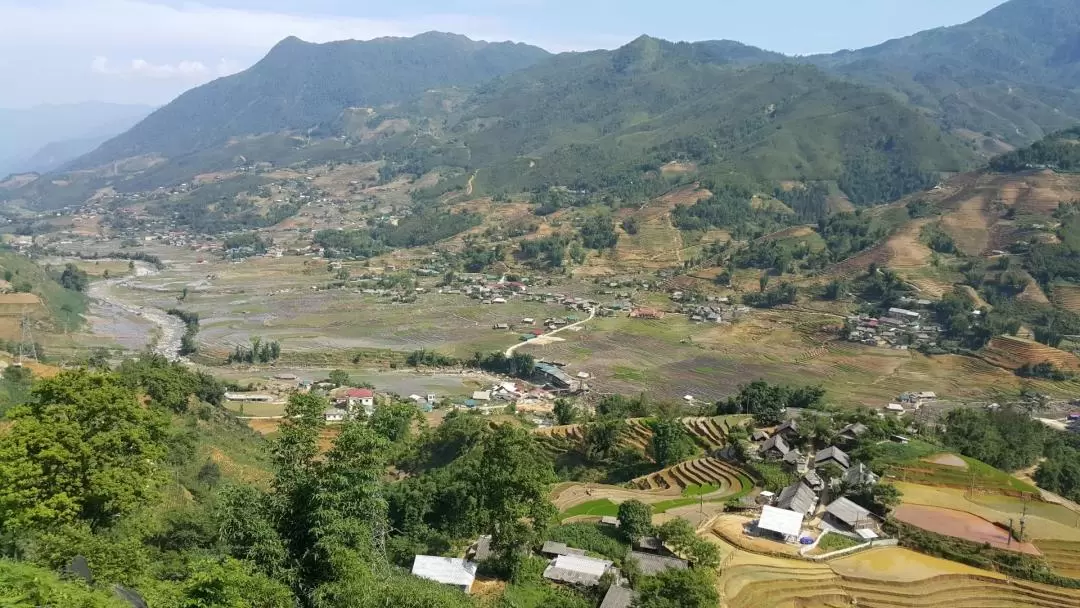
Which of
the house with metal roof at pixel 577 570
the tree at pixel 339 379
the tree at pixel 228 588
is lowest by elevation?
the tree at pixel 339 379

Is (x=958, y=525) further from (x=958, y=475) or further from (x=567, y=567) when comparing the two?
(x=567, y=567)

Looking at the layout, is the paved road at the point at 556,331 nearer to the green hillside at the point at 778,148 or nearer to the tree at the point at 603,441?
the tree at the point at 603,441

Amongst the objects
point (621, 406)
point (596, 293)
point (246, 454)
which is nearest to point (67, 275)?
point (596, 293)

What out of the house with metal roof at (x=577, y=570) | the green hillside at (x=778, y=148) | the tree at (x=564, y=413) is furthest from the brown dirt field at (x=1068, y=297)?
the house with metal roof at (x=577, y=570)

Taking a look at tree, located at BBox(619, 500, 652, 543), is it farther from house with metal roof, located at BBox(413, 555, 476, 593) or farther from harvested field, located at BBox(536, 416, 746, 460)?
harvested field, located at BBox(536, 416, 746, 460)

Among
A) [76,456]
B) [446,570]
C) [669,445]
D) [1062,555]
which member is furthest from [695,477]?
[76,456]

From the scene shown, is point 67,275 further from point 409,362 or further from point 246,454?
point 246,454

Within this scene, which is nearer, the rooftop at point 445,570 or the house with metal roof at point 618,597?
the house with metal roof at point 618,597
